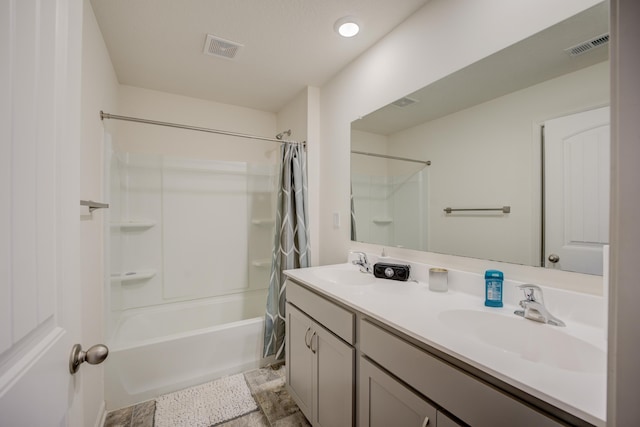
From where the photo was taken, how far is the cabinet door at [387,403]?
839 mm

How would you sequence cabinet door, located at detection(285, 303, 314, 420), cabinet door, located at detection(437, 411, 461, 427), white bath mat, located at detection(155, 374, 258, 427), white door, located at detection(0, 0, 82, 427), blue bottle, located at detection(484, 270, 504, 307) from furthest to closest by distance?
1. white bath mat, located at detection(155, 374, 258, 427)
2. cabinet door, located at detection(285, 303, 314, 420)
3. blue bottle, located at detection(484, 270, 504, 307)
4. cabinet door, located at detection(437, 411, 461, 427)
5. white door, located at detection(0, 0, 82, 427)

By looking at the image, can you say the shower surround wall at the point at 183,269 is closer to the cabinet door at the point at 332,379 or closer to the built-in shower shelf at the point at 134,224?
the built-in shower shelf at the point at 134,224

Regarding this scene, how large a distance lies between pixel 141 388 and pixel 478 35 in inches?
111

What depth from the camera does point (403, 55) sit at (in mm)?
1613

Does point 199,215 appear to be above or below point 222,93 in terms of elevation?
below

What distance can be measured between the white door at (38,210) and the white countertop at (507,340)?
0.87 meters

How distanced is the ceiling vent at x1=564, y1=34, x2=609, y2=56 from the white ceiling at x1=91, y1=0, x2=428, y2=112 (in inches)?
32.8

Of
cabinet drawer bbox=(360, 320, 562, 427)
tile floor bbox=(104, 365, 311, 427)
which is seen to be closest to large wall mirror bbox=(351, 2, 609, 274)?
cabinet drawer bbox=(360, 320, 562, 427)

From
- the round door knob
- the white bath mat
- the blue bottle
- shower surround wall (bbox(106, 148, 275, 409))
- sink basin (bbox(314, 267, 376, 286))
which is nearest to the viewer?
the round door knob

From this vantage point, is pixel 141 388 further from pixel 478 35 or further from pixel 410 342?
pixel 478 35

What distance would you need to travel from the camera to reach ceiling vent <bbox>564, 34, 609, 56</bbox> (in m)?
0.89

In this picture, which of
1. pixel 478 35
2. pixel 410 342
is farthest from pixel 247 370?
pixel 478 35

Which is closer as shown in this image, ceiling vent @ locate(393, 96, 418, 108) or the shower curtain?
ceiling vent @ locate(393, 96, 418, 108)

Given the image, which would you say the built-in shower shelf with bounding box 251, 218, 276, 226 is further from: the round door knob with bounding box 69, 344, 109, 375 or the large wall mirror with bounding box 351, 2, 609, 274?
the round door knob with bounding box 69, 344, 109, 375
